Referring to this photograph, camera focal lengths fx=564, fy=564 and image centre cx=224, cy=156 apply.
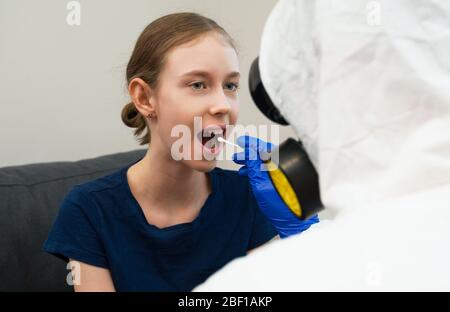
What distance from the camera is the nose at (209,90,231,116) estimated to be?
1.13 m

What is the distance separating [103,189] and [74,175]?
1.24ft

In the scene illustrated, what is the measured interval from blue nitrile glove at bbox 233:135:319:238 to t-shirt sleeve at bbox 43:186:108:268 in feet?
1.14

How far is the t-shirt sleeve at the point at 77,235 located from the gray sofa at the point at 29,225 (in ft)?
0.85

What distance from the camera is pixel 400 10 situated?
552mm

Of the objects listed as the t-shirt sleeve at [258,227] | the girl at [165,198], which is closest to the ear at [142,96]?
the girl at [165,198]

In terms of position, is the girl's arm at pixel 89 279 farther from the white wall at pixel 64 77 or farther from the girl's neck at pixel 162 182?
the white wall at pixel 64 77

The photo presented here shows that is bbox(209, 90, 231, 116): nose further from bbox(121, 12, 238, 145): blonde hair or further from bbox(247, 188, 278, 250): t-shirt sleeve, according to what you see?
bbox(247, 188, 278, 250): t-shirt sleeve

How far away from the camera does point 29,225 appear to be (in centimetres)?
141

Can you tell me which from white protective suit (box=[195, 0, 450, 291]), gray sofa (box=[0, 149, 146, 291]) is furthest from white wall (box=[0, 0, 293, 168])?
white protective suit (box=[195, 0, 450, 291])

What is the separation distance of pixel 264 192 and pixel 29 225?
61cm

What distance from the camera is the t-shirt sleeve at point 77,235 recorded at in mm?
1136

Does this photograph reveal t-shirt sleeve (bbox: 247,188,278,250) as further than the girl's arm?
Yes

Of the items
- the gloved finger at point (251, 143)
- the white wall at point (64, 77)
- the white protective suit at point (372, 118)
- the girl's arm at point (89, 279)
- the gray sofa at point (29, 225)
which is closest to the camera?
the white protective suit at point (372, 118)

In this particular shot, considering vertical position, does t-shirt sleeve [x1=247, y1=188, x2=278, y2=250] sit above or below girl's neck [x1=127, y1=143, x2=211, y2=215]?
below
